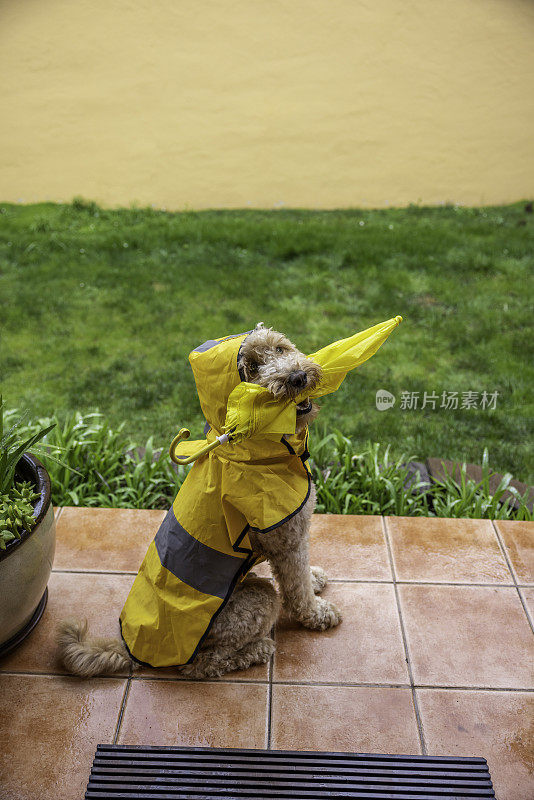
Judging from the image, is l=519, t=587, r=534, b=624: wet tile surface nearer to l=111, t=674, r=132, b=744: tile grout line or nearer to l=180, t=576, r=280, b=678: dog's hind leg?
l=180, t=576, r=280, b=678: dog's hind leg

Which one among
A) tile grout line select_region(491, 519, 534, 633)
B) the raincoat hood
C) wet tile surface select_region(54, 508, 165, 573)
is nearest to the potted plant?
wet tile surface select_region(54, 508, 165, 573)

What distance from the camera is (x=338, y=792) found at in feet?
6.63

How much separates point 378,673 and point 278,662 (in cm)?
38

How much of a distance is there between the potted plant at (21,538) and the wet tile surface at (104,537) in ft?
1.38

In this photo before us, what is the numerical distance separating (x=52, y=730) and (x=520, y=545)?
212 cm

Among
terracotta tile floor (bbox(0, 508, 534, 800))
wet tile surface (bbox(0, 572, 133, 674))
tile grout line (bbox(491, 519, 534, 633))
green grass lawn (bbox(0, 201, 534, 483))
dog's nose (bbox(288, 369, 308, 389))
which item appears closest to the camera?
dog's nose (bbox(288, 369, 308, 389))

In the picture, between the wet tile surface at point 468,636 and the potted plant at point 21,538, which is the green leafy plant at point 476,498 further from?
the potted plant at point 21,538

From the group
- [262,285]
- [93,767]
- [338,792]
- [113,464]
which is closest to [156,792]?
[93,767]

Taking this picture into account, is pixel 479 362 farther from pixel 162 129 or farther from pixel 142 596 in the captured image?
pixel 162 129

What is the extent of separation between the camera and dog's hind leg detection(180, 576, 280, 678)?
2.29 metres

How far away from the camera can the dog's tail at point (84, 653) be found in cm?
229

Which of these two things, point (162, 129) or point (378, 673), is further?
point (162, 129)

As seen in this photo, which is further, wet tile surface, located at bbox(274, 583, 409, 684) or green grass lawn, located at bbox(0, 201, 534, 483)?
green grass lawn, located at bbox(0, 201, 534, 483)

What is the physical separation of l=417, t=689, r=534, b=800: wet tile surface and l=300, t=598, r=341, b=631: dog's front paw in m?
0.41
